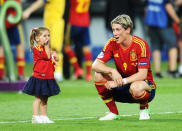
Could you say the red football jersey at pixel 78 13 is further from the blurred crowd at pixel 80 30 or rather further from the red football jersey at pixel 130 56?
the red football jersey at pixel 130 56

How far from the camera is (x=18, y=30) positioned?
496 inches

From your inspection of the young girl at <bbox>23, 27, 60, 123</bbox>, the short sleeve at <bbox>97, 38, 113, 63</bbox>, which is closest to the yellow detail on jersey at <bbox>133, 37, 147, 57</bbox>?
the short sleeve at <bbox>97, 38, 113, 63</bbox>

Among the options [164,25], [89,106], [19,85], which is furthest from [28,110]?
[164,25]

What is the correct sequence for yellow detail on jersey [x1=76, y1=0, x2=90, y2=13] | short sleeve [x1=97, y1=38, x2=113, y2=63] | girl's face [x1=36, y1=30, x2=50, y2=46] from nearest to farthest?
girl's face [x1=36, y1=30, x2=50, y2=46]
short sleeve [x1=97, y1=38, x2=113, y2=63]
yellow detail on jersey [x1=76, y1=0, x2=90, y2=13]

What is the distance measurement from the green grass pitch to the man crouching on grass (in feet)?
0.80

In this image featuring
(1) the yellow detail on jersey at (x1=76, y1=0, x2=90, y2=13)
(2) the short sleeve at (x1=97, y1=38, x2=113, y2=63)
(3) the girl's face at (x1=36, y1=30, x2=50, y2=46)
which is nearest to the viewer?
(3) the girl's face at (x1=36, y1=30, x2=50, y2=46)

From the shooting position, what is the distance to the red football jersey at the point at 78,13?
520 inches

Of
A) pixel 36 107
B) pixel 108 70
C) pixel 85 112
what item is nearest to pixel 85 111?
pixel 85 112

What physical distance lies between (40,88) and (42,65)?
0.26 meters

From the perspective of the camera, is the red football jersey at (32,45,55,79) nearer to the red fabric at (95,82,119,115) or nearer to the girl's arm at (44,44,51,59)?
the girl's arm at (44,44,51,59)

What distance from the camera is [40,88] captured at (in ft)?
22.4

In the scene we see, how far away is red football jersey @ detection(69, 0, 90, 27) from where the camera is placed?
43.3 feet

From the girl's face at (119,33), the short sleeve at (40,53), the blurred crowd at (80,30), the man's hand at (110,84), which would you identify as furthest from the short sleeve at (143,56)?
the blurred crowd at (80,30)

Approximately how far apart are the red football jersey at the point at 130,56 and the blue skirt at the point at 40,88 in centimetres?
68
